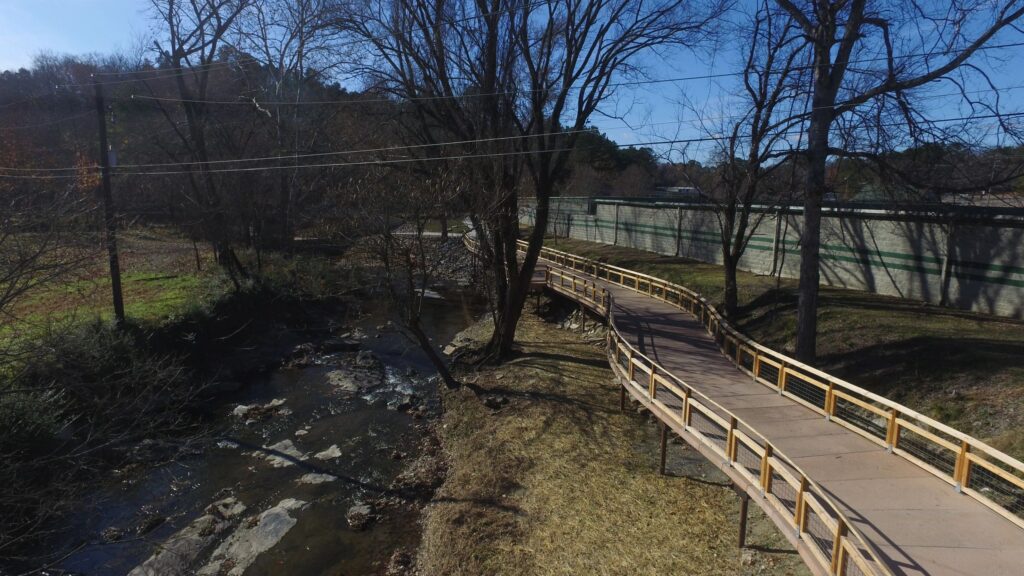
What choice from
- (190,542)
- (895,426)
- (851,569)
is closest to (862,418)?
(895,426)

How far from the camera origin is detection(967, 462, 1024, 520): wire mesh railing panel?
280 inches

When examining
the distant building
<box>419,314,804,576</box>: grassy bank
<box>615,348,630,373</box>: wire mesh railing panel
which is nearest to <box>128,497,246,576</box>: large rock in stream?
<box>419,314,804,576</box>: grassy bank

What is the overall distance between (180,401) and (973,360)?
755 inches

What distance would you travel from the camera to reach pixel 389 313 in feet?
88.0

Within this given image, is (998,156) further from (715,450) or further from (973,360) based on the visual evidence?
(715,450)

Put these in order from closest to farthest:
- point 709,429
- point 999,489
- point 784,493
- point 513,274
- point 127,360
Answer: point 784,493
point 999,489
point 709,429
point 127,360
point 513,274

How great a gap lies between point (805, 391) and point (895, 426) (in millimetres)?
2916

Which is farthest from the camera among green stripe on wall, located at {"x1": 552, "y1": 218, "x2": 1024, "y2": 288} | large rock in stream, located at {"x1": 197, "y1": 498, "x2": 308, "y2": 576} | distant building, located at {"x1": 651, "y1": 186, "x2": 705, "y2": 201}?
distant building, located at {"x1": 651, "y1": 186, "x2": 705, "y2": 201}

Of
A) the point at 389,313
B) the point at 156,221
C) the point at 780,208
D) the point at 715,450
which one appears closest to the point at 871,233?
the point at 780,208

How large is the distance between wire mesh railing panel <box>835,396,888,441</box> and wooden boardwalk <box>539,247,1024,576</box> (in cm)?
13

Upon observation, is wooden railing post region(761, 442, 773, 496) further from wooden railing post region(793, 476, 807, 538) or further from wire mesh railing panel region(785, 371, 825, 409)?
wire mesh railing panel region(785, 371, 825, 409)

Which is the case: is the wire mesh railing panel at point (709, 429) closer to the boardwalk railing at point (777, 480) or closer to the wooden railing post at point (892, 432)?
the boardwalk railing at point (777, 480)

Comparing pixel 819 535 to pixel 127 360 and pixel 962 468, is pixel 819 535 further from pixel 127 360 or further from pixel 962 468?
pixel 127 360

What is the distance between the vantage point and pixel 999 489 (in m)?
7.57
